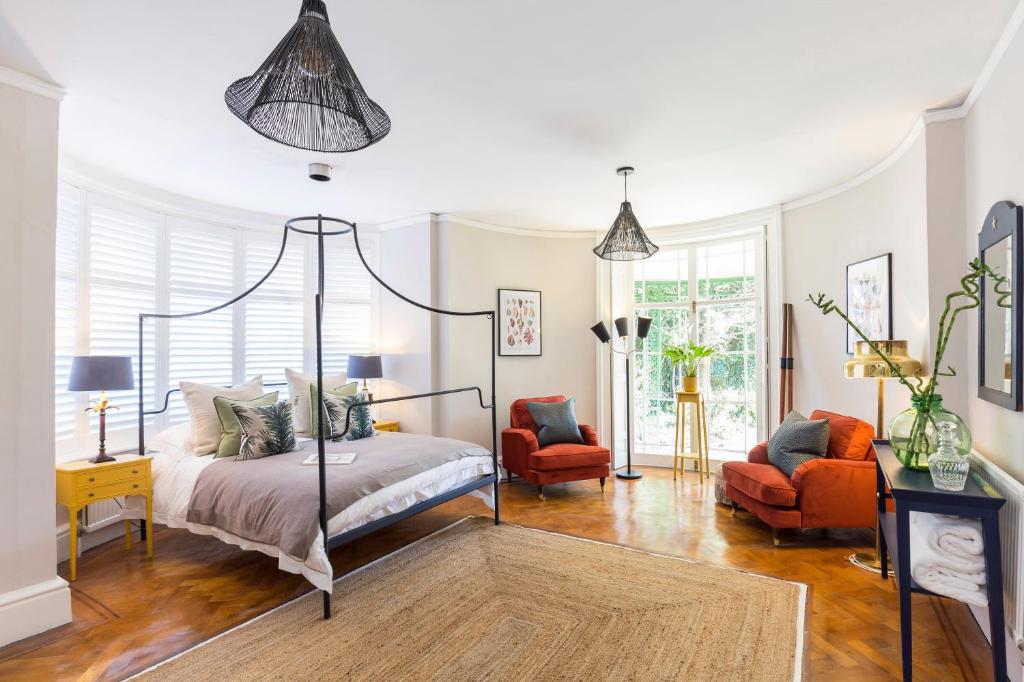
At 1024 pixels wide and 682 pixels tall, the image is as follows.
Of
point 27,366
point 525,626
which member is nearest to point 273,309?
point 27,366

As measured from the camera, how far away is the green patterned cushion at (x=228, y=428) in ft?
11.8

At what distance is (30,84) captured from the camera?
258 cm

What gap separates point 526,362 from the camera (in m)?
5.82

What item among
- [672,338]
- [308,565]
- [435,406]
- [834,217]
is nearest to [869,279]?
[834,217]

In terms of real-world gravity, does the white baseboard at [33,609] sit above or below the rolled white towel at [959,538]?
below

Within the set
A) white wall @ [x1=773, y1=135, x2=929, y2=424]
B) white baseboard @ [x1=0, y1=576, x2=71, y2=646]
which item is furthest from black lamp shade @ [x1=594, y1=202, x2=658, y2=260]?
white baseboard @ [x1=0, y1=576, x2=71, y2=646]

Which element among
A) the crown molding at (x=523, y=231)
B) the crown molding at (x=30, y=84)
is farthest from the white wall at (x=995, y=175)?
the crown molding at (x=30, y=84)

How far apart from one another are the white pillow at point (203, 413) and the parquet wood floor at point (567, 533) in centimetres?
70

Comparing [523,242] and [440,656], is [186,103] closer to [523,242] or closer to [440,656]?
[440,656]

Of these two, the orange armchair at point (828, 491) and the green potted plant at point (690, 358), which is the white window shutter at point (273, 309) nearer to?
the green potted plant at point (690, 358)

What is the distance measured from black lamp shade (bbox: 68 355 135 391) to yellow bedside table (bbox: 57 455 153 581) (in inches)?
19.1

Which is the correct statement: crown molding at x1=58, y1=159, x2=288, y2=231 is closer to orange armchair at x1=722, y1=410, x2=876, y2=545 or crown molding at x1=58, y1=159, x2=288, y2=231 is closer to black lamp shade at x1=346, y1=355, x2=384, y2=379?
black lamp shade at x1=346, y1=355, x2=384, y2=379

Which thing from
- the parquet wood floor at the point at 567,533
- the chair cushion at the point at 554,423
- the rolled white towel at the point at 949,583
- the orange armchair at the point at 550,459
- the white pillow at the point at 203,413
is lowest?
the parquet wood floor at the point at 567,533

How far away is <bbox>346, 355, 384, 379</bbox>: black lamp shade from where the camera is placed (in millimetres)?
5078
